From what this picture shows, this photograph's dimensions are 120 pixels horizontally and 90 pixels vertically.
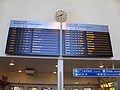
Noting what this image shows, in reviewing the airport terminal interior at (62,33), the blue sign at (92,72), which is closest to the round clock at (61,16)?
the airport terminal interior at (62,33)

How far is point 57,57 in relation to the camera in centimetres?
462

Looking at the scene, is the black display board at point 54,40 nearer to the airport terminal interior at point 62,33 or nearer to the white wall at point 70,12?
the airport terminal interior at point 62,33

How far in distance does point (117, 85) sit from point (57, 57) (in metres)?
2.98

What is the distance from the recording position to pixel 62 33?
4.77 m

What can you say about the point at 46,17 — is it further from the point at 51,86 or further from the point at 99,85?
the point at 99,85

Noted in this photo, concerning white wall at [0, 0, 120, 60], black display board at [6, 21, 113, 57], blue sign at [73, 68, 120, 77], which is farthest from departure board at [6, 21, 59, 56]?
blue sign at [73, 68, 120, 77]

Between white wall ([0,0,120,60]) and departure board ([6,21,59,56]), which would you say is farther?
white wall ([0,0,120,60])

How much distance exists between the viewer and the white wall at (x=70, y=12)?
16.3 feet

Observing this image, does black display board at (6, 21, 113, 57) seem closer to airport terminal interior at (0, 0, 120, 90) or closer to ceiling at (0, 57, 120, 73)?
airport terminal interior at (0, 0, 120, 90)

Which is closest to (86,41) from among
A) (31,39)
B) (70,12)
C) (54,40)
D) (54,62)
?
(54,40)

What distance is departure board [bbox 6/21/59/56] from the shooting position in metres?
4.53

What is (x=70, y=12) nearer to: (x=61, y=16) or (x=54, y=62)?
(x=61, y=16)

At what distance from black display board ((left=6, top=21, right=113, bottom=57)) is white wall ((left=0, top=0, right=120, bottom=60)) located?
22 centimetres

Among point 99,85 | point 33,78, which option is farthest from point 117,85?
point 33,78
